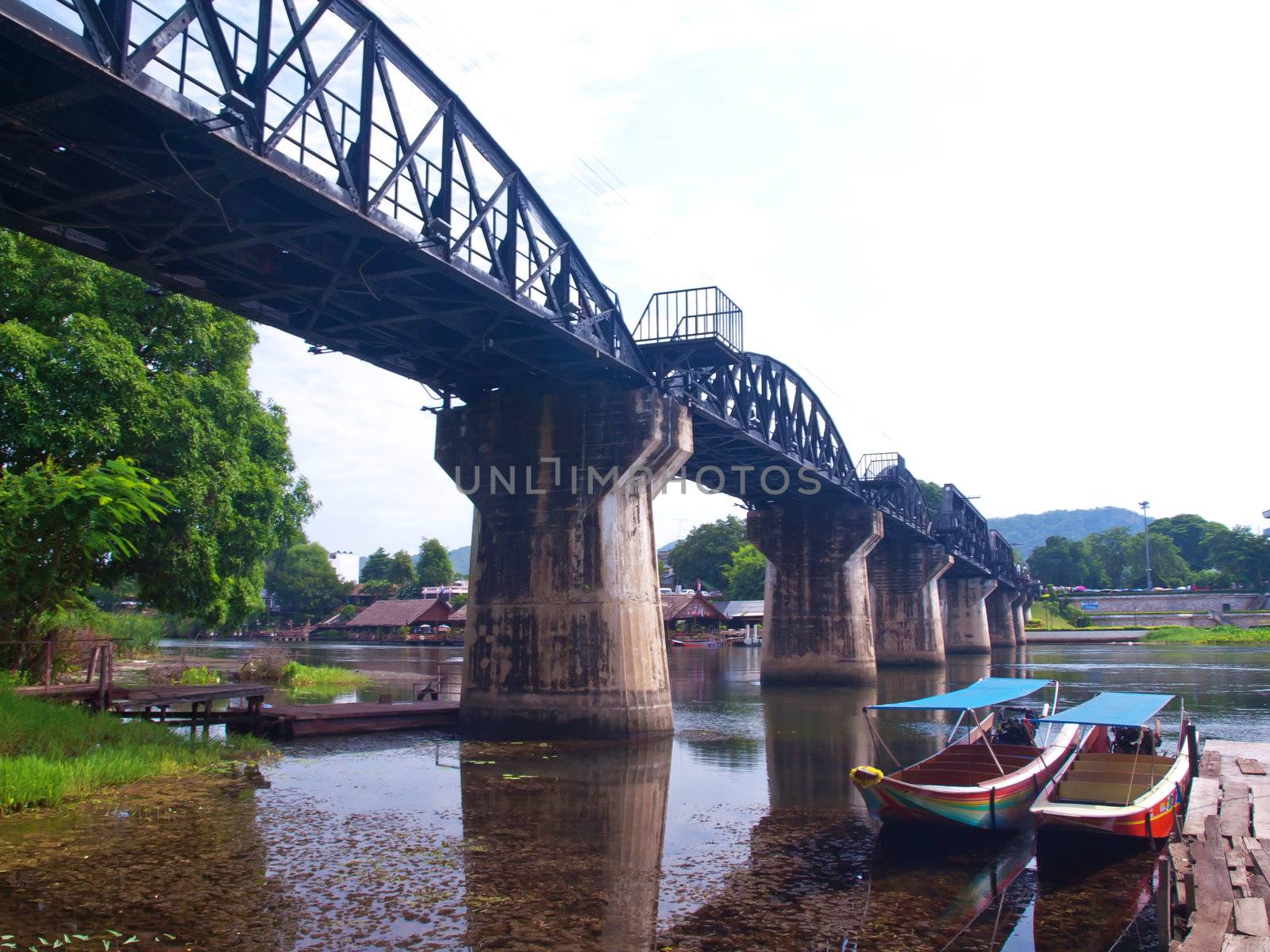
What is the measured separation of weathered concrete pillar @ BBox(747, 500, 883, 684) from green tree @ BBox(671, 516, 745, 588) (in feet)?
296

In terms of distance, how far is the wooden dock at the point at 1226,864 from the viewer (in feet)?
31.7

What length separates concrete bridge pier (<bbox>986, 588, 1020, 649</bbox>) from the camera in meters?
118

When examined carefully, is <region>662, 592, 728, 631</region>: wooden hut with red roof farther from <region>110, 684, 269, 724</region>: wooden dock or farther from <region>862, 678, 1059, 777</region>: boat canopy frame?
<region>862, 678, 1059, 777</region>: boat canopy frame

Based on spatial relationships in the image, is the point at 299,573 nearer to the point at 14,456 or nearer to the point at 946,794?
the point at 14,456

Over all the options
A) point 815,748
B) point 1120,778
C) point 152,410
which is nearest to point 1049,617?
point 815,748

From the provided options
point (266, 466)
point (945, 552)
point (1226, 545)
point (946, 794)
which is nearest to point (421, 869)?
point (946, 794)

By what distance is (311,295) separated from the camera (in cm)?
2055

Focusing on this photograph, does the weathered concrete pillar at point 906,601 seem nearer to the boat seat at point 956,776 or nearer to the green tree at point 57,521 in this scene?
the boat seat at point 956,776

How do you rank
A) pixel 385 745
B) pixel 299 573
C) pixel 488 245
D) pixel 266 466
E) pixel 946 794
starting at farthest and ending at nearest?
pixel 299 573
pixel 266 466
pixel 385 745
pixel 488 245
pixel 946 794

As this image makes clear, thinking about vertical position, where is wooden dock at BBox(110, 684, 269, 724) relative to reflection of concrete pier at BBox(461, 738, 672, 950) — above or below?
above

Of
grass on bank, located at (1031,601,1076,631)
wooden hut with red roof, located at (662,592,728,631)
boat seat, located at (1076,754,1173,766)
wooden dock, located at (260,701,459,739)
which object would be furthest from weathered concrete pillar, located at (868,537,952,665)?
grass on bank, located at (1031,601,1076,631)

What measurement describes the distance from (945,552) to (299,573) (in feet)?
388

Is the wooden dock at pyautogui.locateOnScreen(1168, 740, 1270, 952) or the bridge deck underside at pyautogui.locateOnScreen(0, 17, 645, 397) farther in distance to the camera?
the bridge deck underside at pyautogui.locateOnScreen(0, 17, 645, 397)

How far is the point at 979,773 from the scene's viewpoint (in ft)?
57.9
